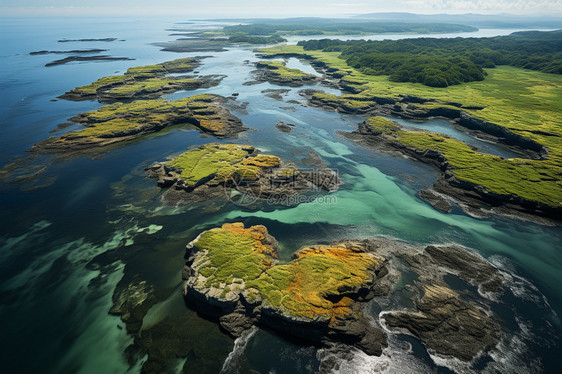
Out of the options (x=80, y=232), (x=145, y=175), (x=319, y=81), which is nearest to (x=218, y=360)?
(x=80, y=232)

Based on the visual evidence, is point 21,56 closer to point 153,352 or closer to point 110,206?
point 110,206

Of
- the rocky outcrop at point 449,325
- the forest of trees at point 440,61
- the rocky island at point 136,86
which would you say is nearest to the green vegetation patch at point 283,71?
the rocky island at point 136,86

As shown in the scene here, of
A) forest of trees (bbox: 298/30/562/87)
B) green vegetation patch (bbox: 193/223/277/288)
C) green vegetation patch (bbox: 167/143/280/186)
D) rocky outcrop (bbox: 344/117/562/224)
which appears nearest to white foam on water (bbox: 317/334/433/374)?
green vegetation patch (bbox: 193/223/277/288)

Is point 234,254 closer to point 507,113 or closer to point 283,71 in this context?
point 507,113

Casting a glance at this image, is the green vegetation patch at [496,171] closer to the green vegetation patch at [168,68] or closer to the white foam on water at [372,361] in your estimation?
the white foam on water at [372,361]

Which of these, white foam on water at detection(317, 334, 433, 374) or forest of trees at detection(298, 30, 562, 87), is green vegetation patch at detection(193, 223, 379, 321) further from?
forest of trees at detection(298, 30, 562, 87)

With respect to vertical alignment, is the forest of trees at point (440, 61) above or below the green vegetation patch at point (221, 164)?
above
